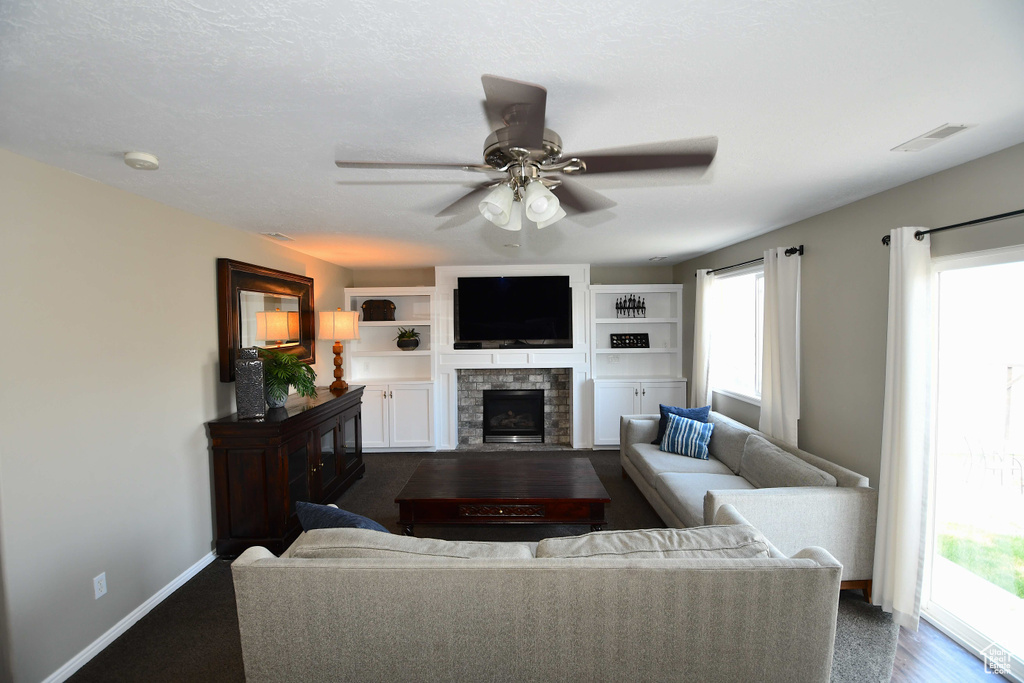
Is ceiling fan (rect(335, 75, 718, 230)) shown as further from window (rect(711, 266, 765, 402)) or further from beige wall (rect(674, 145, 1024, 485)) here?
window (rect(711, 266, 765, 402))

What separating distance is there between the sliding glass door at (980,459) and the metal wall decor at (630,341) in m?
3.54

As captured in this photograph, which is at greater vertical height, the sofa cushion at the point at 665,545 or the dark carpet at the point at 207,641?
the sofa cushion at the point at 665,545

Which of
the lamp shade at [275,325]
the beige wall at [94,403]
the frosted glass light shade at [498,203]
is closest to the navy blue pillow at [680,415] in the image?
the frosted glass light shade at [498,203]

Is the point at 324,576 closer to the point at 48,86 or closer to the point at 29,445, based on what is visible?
the point at 29,445

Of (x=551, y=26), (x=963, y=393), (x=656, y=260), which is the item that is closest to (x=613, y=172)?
(x=551, y=26)

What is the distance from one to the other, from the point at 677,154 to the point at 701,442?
118 inches

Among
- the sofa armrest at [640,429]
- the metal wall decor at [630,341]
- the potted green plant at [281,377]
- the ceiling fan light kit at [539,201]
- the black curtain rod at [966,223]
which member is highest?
the black curtain rod at [966,223]

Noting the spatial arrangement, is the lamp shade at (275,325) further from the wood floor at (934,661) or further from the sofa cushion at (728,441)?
the wood floor at (934,661)

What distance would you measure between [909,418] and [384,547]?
259 cm

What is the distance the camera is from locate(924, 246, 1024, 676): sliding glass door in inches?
81.4

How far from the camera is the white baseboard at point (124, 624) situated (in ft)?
6.66

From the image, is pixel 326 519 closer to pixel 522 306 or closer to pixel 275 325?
pixel 275 325

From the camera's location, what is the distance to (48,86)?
133 centimetres

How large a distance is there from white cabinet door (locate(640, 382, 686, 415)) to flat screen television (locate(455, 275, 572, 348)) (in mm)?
1164
